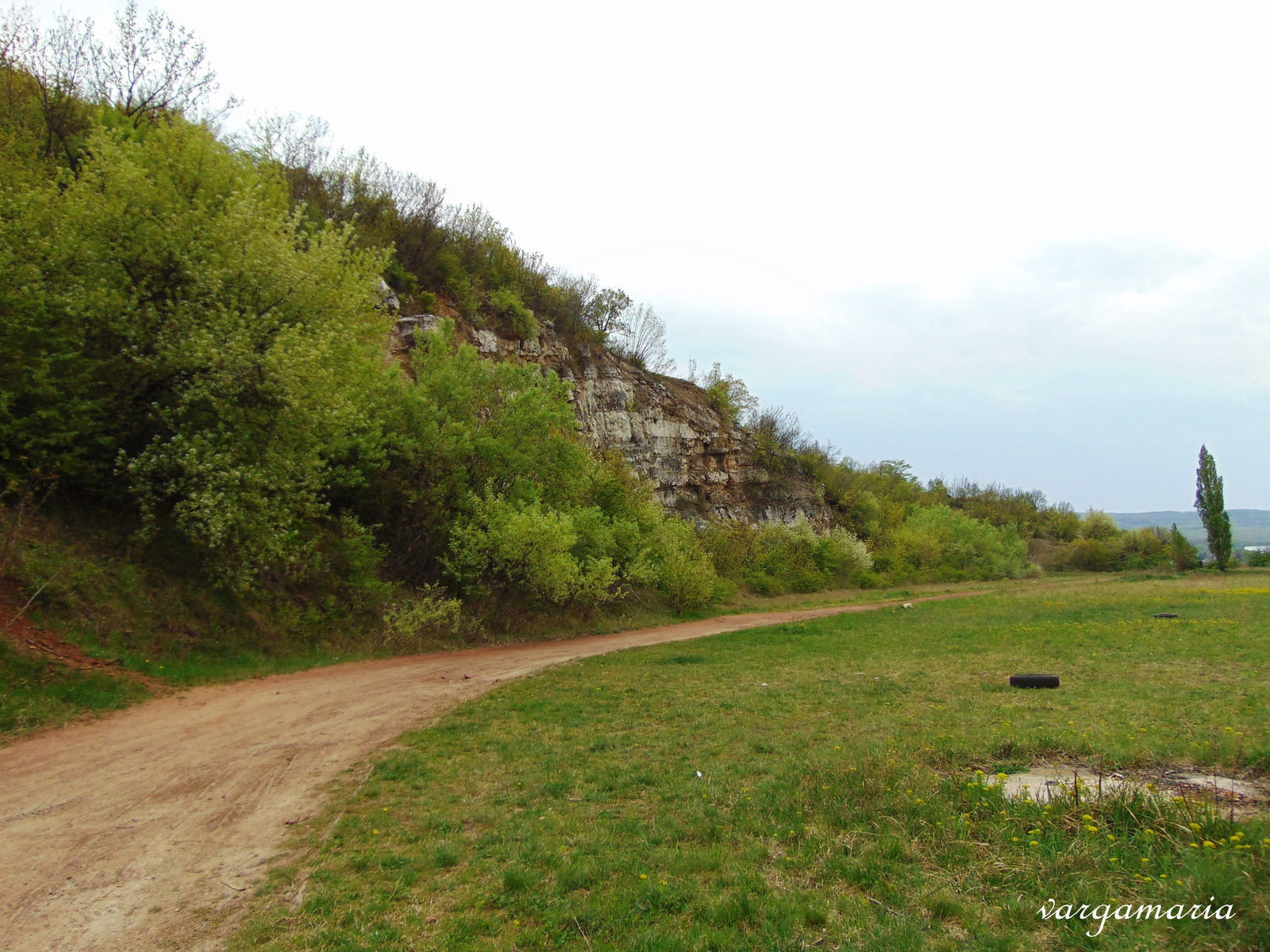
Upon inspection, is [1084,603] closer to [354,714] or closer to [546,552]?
[546,552]

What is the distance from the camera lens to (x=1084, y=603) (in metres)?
32.5

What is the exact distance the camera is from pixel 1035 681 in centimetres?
1355

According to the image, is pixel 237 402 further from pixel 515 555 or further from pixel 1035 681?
pixel 1035 681

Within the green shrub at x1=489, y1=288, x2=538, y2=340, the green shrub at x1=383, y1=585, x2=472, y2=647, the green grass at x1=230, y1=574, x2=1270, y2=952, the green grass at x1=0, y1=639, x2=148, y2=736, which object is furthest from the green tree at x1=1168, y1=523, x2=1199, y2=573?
the green grass at x1=0, y1=639, x2=148, y2=736

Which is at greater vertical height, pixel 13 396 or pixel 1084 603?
pixel 13 396

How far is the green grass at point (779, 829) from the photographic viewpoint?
4.77 meters

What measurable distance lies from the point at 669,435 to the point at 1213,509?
257 ft

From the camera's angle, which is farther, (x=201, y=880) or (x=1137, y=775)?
(x=1137, y=775)

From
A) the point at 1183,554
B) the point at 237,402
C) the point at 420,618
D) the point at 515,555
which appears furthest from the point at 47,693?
the point at 1183,554

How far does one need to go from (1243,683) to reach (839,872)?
12659 mm

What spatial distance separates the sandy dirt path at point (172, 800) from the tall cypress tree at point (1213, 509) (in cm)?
10383

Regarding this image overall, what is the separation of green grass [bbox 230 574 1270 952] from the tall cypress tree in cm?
9276

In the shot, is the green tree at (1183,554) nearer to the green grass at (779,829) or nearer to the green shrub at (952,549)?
the green shrub at (952,549)

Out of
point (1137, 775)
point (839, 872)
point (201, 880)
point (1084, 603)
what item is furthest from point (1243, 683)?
point (1084, 603)
